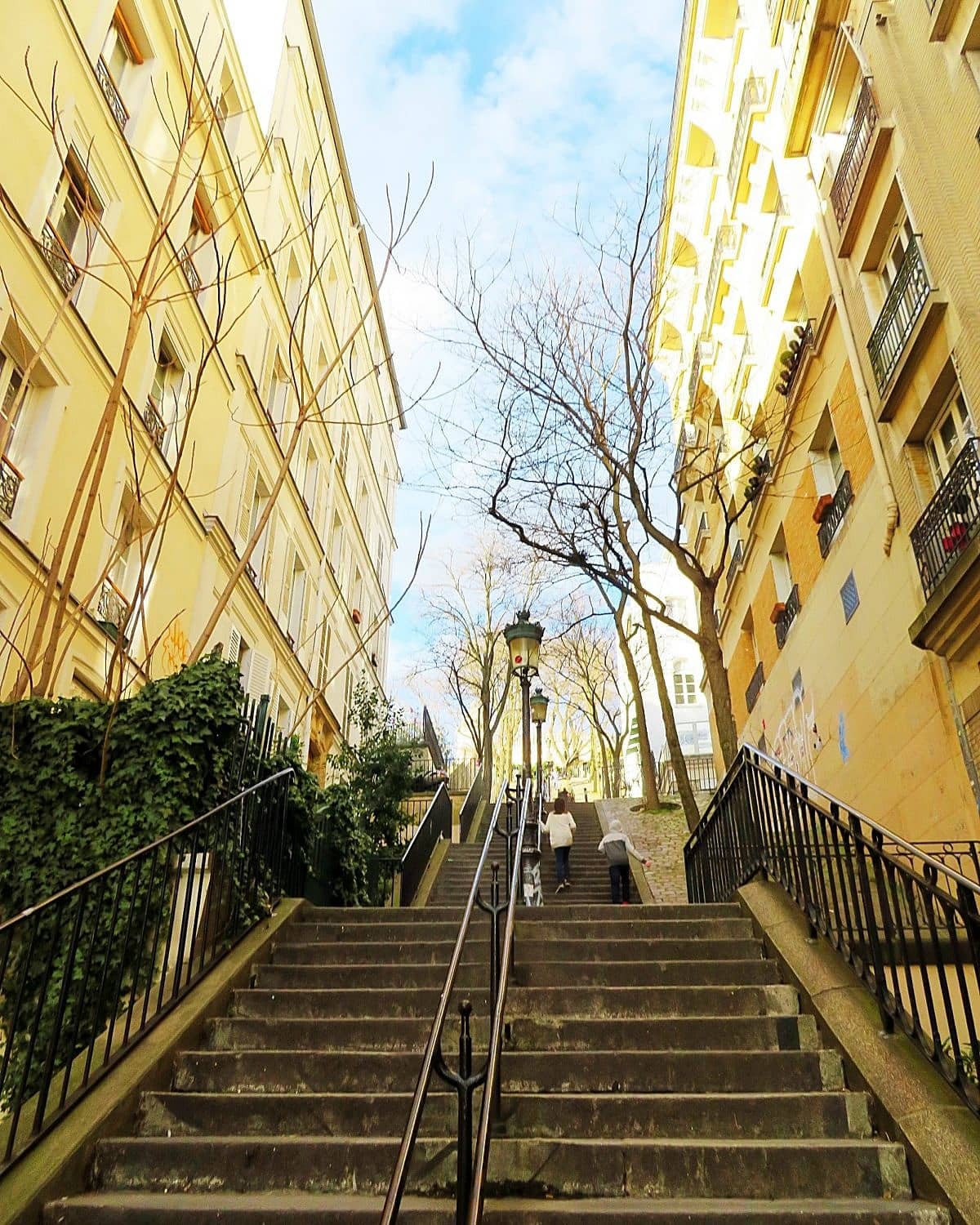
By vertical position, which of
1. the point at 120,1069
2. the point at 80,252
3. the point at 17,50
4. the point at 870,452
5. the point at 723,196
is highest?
the point at 723,196

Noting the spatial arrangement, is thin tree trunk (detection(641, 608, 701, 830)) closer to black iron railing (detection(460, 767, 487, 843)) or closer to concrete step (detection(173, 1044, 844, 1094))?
black iron railing (detection(460, 767, 487, 843))

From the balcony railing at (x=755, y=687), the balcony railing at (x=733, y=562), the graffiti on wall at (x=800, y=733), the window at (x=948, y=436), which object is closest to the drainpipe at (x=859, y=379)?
the window at (x=948, y=436)

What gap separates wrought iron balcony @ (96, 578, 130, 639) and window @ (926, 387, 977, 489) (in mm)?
10278

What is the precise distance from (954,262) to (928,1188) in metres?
9.50

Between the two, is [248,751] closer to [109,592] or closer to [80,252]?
[109,592]

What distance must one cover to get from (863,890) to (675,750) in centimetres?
1434

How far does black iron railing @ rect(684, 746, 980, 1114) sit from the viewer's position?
12.4ft

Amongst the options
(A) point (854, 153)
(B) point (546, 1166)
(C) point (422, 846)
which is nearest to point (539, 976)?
(B) point (546, 1166)

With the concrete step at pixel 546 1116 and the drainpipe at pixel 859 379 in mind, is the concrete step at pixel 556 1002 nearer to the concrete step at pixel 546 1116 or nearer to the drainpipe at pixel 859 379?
the concrete step at pixel 546 1116

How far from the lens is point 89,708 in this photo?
6.72 m

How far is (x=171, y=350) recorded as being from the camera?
539 inches

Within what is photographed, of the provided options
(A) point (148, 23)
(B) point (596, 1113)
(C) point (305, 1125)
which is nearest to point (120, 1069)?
(C) point (305, 1125)

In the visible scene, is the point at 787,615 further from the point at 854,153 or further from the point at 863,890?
the point at 863,890

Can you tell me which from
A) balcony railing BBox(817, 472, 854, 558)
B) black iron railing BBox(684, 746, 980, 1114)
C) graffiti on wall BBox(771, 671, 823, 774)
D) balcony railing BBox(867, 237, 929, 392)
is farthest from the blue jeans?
balcony railing BBox(867, 237, 929, 392)
